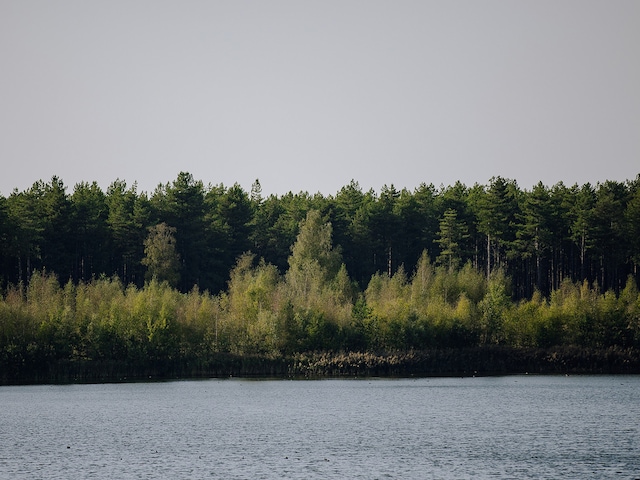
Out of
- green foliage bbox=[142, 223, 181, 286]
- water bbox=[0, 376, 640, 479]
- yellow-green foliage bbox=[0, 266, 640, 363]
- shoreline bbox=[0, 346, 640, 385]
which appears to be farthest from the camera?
green foliage bbox=[142, 223, 181, 286]

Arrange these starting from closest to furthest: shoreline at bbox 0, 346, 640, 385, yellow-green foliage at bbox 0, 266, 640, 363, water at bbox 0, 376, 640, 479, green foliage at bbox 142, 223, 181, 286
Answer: water at bbox 0, 376, 640, 479 → yellow-green foliage at bbox 0, 266, 640, 363 → shoreline at bbox 0, 346, 640, 385 → green foliage at bbox 142, 223, 181, 286

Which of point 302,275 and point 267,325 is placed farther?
point 302,275

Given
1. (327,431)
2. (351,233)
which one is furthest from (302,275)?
(327,431)

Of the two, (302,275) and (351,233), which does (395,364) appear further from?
(351,233)

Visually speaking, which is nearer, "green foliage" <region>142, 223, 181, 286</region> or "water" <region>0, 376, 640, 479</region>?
"water" <region>0, 376, 640, 479</region>

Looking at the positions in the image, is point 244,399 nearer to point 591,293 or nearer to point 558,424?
point 558,424

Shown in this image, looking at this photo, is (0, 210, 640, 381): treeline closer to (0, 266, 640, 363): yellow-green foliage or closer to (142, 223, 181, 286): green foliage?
(0, 266, 640, 363): yellow-green foliage

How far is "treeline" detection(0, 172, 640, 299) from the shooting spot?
128875mm

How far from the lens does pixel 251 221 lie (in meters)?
150

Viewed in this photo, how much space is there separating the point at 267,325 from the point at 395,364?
14.8 m

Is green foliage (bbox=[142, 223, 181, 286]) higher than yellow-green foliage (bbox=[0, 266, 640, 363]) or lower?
higher

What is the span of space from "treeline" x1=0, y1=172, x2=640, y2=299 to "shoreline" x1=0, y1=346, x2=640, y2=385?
877 inches

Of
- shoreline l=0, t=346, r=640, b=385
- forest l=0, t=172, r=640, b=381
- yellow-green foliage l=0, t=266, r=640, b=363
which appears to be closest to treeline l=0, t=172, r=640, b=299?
forest l=0, t=172, r=640, b=381

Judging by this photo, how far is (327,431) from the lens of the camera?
55.4 m
